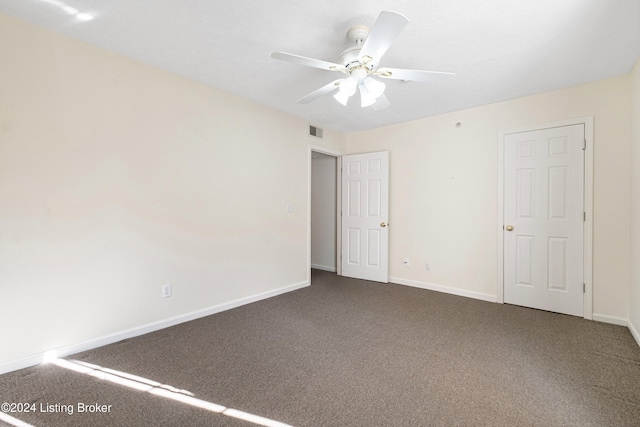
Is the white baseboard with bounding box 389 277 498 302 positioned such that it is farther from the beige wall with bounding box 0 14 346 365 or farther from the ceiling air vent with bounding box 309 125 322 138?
the ceiling air vent with bounding box 309 125 322 138

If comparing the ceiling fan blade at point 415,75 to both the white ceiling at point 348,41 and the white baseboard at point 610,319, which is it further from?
the white baseboard at point 610,319

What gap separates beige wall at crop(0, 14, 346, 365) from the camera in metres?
2.03

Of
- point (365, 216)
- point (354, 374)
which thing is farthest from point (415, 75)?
point (365, 216)

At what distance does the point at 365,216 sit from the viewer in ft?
15.4

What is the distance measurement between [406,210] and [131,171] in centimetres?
352

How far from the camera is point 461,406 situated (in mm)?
1693

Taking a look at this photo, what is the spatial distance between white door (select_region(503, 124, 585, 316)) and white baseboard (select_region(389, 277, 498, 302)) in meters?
0.22

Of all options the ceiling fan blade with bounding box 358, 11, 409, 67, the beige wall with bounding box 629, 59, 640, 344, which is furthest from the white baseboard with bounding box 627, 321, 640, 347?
the ceiling fan blade with bounding box 358, 11, 409, 67

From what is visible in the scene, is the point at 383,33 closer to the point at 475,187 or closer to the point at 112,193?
the point at 112,193

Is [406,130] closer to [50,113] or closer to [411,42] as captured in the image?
[411,42]

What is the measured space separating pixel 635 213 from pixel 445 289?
2.07 meters

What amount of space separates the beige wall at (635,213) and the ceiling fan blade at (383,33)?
8.32 ft

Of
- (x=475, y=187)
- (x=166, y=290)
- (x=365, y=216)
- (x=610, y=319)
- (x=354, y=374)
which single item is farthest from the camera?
(x=365, y=216)

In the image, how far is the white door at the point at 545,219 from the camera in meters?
3.08
